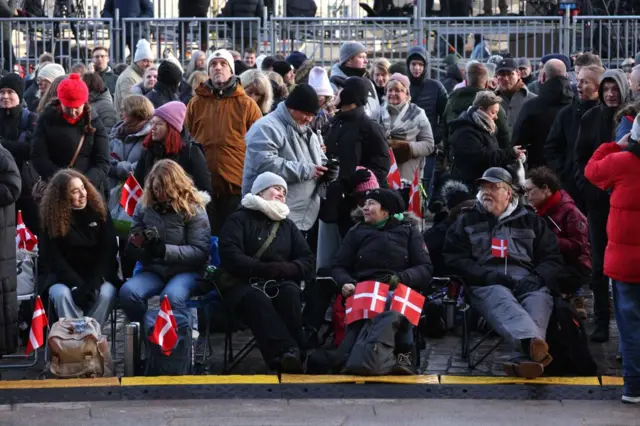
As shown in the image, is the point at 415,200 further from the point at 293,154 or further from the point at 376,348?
the point at 376,348

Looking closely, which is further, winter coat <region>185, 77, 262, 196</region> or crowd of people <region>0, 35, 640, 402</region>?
winter coat <region>185, 77, 262, 196</region>

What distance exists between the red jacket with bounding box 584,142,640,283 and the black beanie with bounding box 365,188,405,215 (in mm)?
1844

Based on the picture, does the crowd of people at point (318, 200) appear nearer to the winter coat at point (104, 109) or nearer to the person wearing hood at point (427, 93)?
the winter coat at point (104, 109)

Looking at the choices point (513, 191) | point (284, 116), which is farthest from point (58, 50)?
point (513, 191)

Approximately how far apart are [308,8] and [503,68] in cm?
682

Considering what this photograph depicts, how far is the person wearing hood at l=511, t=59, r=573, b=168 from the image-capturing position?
1454 cm

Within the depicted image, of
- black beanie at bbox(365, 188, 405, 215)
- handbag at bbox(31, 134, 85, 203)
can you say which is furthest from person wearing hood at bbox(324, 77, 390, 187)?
handbag at bbox(31, 134, 85, 203)

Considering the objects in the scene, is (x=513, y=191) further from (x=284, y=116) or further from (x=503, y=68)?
(x=503, y=68)

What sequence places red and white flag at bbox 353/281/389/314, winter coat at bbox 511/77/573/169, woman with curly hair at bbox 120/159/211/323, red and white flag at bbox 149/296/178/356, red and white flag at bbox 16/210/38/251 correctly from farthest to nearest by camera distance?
winter coat at bbox 511/77/573/169, red and white flag at bbox 16/210/38/251, woman with curly hair at bbox 120/159/211/323, red and white flag at bbox 353/281/389/314, red and white flag at bbox 149/296/178/356

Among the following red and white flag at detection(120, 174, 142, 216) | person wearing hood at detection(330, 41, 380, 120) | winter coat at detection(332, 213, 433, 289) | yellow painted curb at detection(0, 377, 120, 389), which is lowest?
yellow painted curb at detection(0, 377, 120, 389)

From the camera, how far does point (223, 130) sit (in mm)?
13547

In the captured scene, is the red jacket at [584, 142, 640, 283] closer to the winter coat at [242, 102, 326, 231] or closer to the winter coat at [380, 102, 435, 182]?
the winter coat at [242, 102, 326, 231]

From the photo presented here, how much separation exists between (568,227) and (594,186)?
55cm

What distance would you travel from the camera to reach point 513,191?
39.5 feet
